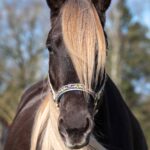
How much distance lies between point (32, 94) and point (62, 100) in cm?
273

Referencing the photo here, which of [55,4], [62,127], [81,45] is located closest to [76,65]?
[81,45]

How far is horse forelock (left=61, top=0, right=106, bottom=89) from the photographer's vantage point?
4766 mm

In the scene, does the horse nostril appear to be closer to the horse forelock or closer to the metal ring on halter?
the metal ring on halter

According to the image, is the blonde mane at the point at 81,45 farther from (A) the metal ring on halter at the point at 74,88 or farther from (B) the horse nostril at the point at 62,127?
(B) the horse nostril at the point at 62,127

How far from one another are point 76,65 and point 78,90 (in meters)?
0.22

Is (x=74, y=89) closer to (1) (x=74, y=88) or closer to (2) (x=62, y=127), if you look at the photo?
(1) (x=74, y=88)

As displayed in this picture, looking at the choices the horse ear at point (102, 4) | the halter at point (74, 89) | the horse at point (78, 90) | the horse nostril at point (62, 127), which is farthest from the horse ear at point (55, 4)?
the horse nostril at point (62, 127)

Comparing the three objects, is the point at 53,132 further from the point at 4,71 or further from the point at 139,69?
the point at 139,69

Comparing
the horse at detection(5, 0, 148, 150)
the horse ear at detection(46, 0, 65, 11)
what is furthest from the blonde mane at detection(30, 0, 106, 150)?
the horse ear at detection(46, 0, 65, 11)

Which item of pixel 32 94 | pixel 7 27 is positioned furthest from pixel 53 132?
pixel 7 27

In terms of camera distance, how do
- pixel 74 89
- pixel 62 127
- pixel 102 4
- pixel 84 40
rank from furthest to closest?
pixel 102 4
pixel 84 40
pixel 74 89
pixel 62 127

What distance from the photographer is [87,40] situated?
483 centimetres

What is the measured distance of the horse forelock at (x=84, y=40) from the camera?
4766 mm

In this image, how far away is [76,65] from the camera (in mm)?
4750
